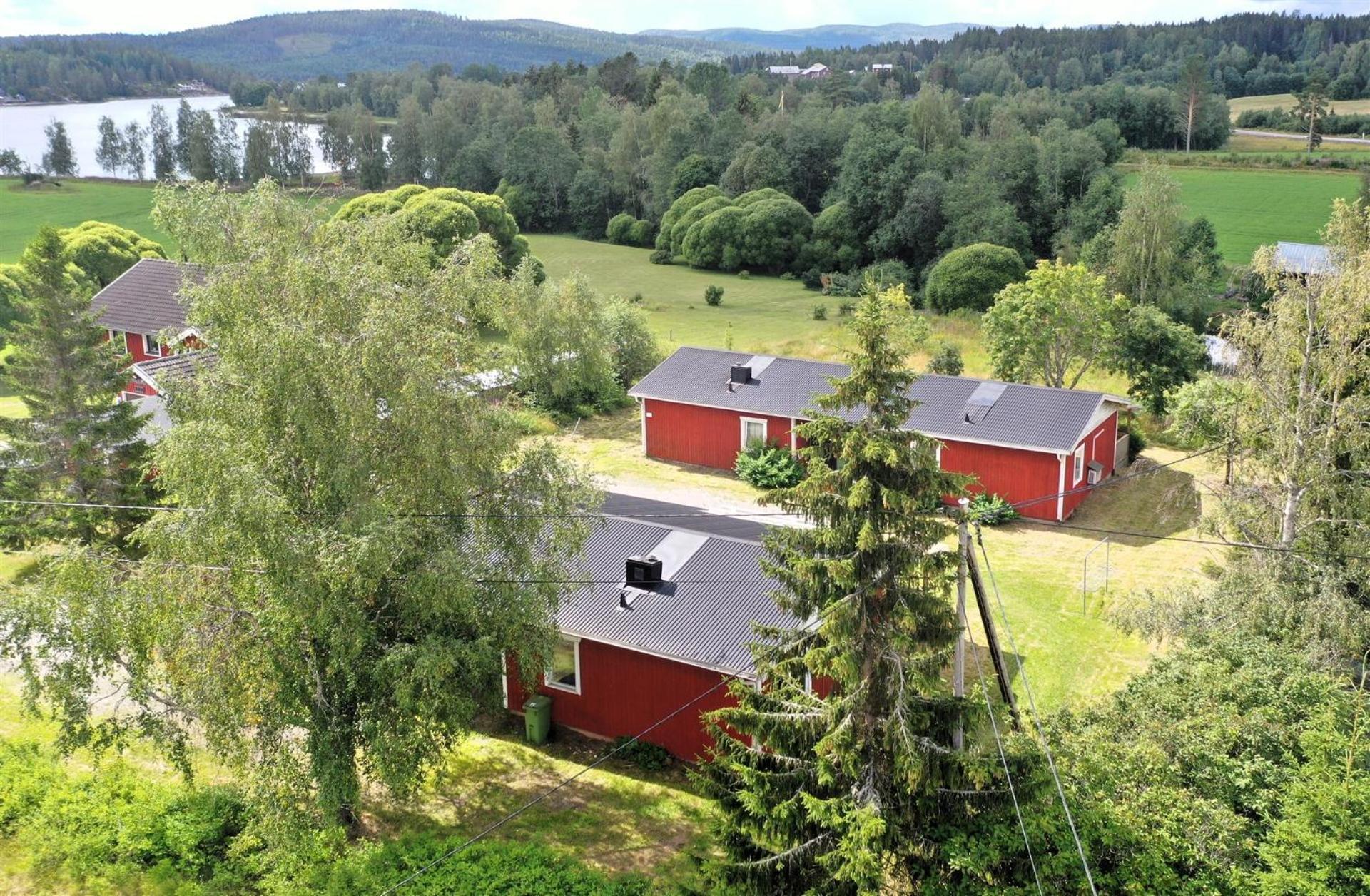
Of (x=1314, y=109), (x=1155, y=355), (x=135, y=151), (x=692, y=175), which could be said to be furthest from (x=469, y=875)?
(x=135, y=151)

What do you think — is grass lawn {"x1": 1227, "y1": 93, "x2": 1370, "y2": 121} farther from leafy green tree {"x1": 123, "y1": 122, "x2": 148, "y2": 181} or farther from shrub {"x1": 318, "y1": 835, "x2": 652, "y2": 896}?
leafy green tree {"x1": 123, "y1": 122, "x2": 148, "y2": 181}

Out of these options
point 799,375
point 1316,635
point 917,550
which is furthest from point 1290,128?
point 917,550

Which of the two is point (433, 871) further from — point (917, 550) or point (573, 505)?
point (917, 550)

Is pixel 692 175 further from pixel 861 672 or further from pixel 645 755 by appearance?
pixel 861 672

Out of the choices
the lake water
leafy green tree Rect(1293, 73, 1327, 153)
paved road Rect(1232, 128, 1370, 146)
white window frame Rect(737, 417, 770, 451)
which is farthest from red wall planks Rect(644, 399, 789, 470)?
the lake water

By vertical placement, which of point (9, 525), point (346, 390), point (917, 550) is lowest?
point (9, 525)
